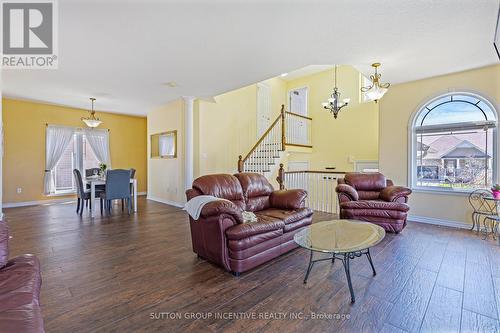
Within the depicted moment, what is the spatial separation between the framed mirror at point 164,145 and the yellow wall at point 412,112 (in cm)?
503

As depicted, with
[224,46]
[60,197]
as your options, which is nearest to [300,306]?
[224,46]

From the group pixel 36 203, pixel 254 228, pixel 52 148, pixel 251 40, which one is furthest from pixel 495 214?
pixel 36 203

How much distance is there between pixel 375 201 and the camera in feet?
13.8

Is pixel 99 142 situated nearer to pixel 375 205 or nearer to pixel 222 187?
pixel 222 187

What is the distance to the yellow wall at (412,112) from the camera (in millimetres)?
4180

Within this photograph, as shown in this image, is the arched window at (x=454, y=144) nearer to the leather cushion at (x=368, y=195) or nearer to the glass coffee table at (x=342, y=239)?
the leather cushion at (x=368, y=195)

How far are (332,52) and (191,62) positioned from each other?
7.14ft

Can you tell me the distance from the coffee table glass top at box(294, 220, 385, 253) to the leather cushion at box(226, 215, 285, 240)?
0.37 metres

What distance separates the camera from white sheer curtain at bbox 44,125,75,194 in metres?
6.66

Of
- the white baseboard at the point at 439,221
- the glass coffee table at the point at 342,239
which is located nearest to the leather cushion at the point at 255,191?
the glass coffee table at the point at 342,239

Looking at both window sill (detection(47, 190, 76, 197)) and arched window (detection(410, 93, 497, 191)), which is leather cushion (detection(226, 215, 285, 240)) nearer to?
arched window (detection(410, 93, 497, 191))

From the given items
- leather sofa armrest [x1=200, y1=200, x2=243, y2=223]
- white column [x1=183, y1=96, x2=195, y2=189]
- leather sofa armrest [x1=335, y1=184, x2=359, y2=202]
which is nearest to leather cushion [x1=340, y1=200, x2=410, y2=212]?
leather sofa armrest [x1=335, y1=184, x2=359, y2=202]

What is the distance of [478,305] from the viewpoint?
1989mm

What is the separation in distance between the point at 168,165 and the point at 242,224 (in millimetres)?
4698
